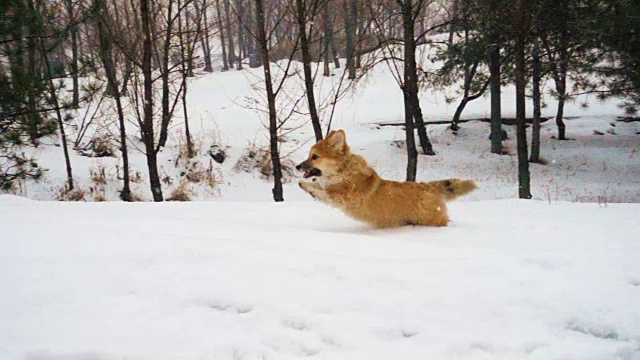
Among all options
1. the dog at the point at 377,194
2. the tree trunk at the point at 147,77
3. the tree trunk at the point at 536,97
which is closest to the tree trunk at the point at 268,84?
the tree trunk at the point at 147,77

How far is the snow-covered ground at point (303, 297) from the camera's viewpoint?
2344 mm

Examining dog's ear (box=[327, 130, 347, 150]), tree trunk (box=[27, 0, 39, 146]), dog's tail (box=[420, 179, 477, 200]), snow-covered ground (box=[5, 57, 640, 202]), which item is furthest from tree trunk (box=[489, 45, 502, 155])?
tree trunk (box=[27, 0, 39, 146])

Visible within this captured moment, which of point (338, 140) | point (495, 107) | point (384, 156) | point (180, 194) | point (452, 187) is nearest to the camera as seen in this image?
point (452, 187)

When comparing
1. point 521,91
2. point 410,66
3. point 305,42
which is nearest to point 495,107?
point 410,66

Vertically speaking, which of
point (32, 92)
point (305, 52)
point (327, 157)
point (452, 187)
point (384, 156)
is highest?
point (305, 52)

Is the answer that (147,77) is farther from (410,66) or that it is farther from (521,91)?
(521,91)

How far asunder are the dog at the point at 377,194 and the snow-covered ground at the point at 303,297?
1151 millimetres

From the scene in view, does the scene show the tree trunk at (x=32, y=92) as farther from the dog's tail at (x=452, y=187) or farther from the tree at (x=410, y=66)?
the tree at (x=410, y=66)

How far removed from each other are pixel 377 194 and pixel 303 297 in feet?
9.00

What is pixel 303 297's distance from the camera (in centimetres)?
277

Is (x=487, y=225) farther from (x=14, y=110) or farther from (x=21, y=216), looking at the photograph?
(x=14, y=110)

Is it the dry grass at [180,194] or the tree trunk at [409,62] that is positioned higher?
the tree trunk at [409,62]

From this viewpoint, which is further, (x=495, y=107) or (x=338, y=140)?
(x=495, y=107)

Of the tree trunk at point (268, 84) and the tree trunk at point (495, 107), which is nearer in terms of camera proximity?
the tree trunk at point (268, 84)
